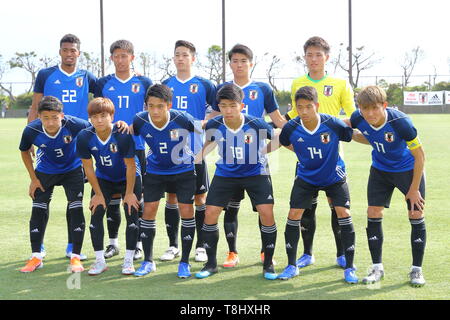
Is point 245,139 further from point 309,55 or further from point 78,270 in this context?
point 78,270

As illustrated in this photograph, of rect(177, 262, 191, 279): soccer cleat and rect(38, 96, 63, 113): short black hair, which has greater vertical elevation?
rect(38, 96, 63, 113): short black hair

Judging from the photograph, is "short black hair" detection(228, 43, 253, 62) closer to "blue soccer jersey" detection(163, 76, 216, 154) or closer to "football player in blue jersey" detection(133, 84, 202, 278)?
"blue soccer jersey" detection(163, 76, 216, 154)

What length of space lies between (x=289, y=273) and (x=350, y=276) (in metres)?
0.59

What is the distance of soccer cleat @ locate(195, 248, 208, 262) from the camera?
6.39 meters

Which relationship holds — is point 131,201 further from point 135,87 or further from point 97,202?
point 135,87

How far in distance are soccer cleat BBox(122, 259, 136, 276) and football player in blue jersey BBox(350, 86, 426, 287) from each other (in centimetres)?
232

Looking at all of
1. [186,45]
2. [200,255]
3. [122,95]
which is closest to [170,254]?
[200,255]

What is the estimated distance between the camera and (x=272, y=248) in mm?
5770

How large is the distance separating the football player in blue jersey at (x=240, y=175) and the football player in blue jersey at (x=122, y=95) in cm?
114

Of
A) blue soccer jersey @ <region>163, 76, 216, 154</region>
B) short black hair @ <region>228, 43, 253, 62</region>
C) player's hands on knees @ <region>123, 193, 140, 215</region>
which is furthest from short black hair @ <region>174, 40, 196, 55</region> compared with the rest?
player's hands on knees @ <region>123, 193, 140, 215</region>

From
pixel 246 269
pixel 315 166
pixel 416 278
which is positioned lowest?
pixel 246 269

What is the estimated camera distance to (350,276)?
5.47 m

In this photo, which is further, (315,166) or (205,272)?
(205,272)

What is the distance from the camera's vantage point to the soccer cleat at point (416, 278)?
5234 mm
